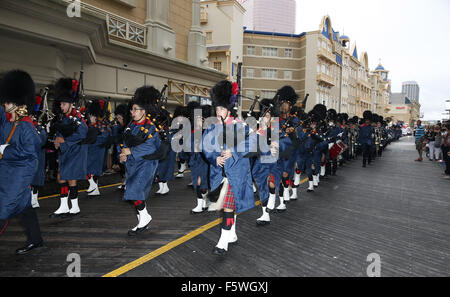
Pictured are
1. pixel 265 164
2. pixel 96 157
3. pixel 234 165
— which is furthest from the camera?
pixel 96 157

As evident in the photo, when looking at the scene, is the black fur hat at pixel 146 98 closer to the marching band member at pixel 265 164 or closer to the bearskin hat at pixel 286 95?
the marching band member at pixel 265 164

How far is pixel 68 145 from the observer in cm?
560

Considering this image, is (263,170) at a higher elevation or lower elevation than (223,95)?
lower

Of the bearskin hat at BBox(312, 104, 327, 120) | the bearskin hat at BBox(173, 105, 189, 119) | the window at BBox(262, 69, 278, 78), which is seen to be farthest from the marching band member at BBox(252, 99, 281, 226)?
the window at BBox(262, 69, 278, 78)

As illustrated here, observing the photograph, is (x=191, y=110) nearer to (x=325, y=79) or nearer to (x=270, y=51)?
(x=270, y=51)

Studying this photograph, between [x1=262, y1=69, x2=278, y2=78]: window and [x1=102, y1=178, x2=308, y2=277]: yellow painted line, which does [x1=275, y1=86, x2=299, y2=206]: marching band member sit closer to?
[x1=102, y1=178, x2=308, y2=277]: yellow painted line

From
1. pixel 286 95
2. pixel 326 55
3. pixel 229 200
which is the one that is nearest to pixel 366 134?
pixel 286 95

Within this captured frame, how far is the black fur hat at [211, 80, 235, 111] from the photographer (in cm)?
406

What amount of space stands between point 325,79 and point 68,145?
145 ft

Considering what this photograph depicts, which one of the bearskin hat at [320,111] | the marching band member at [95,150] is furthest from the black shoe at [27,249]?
the bearskin hat at [320,111]

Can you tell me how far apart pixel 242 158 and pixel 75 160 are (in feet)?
11.6

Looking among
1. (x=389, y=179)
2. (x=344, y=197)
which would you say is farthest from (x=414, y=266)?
(x=389, y=179)

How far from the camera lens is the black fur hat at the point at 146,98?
4844 millimetres
